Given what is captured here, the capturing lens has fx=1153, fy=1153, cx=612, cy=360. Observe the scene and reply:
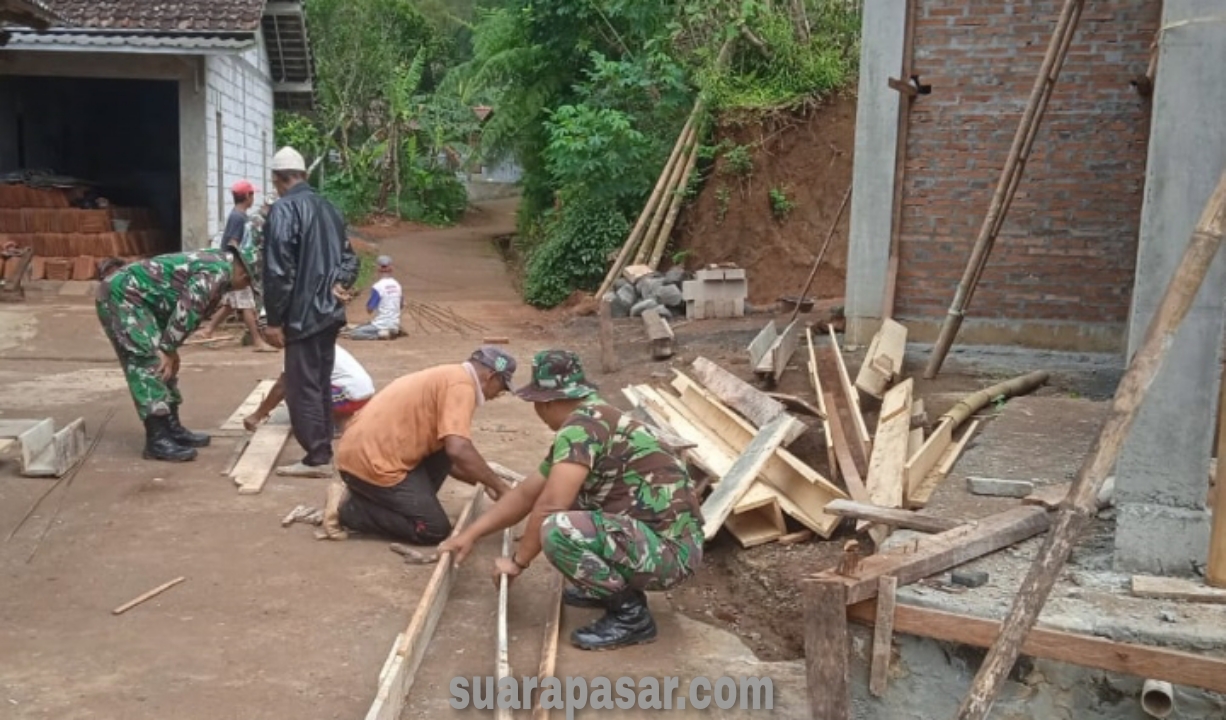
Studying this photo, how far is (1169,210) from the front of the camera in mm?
3990

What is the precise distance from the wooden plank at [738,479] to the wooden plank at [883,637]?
1953 millimetres

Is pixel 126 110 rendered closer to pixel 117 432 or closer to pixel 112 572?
pixel 117 432

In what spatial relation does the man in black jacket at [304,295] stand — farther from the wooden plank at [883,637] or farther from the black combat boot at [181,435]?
the wooden plank at [883,637]

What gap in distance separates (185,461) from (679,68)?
36.4ft

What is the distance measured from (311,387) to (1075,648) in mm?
4500

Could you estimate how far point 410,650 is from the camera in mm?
4141

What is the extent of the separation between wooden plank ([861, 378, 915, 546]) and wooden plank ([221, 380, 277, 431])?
13.5ft

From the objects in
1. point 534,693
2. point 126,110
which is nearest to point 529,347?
point 534,693

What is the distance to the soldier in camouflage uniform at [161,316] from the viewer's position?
276 inches

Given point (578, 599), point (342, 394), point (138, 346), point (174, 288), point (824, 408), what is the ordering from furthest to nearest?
1. point (824, 408)
2. point (342, 394)
3. point (174, 288)
4. point (138, 346)
5. point (578, 599)

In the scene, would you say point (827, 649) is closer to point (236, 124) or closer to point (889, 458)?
point (889, 458)

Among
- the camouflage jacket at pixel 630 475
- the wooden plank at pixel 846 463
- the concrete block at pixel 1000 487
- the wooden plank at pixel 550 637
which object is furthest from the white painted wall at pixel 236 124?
the concrete block at pixel 1000 487

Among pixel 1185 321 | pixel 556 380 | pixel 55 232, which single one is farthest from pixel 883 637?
pixel 55 232

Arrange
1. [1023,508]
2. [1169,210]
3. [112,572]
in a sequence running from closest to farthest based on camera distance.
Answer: [1169,210] < [1023,508] < [112,572]
